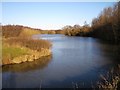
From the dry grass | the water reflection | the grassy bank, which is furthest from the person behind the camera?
the dry grass

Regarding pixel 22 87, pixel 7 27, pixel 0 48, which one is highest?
pixel 7 27

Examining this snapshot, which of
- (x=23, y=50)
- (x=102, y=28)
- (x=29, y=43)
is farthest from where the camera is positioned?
(x=102, y=28)

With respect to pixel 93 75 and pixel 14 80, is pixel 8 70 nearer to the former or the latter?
pixel 14 80

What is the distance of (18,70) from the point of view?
51.3ft

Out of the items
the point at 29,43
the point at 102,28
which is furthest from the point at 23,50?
the point at 102,28

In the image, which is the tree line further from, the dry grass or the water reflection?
the water reflection

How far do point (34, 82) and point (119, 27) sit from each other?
91.6 ft

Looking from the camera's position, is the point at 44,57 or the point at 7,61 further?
the point at 44,57

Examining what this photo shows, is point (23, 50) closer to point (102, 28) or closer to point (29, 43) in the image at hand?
point (29, 43)

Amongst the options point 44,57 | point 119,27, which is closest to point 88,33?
point 119,27

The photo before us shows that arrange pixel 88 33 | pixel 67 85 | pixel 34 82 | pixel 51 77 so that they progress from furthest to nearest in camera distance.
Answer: pixel 88 33 → pixel 51 77 → pixel 34 82 → pixel 67 85

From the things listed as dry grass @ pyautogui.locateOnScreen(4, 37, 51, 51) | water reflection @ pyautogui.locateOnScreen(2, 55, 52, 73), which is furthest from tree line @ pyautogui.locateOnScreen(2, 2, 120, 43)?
water reflection @ pyautogui.locateOnScreen(2, 55, 52, 73)

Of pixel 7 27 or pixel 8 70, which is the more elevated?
pixel 7 27

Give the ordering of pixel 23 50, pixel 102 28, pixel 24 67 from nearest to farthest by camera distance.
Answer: pixel 24 67
pixel 23 50
pixel 102 28
